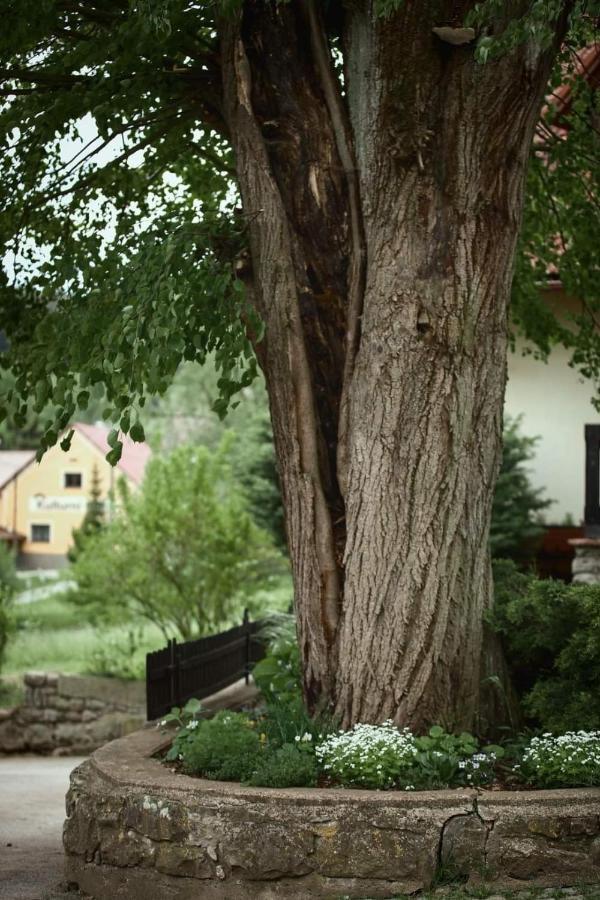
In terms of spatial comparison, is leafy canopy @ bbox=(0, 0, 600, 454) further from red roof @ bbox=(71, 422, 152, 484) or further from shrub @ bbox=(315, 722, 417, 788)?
red roof @ bbox=(71, 422, 152, 484)

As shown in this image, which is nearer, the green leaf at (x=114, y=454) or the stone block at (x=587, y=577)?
the green leaf at (x=114, y=454)

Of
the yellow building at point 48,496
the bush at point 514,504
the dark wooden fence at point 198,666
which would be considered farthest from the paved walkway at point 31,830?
the yellow building at point 48,496

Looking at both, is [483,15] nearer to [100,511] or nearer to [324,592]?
[324,592]

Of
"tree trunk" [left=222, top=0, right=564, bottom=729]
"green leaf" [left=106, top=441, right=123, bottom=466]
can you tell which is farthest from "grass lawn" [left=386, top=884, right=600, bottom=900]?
"green leaf" [left=106, top=441, right=123, bottom=466]

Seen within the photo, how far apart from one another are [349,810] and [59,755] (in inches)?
455

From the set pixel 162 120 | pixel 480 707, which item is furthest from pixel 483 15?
pixel 480 707

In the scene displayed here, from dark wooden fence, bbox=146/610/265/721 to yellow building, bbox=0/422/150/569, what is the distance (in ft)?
114

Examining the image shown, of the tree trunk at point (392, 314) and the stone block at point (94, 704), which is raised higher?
the tree trunk at point (392, 314)

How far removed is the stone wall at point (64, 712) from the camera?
1680 centimetres

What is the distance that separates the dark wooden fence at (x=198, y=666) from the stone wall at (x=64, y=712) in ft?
17.6

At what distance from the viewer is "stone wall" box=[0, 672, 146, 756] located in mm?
16797

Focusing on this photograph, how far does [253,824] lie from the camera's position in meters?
6.04

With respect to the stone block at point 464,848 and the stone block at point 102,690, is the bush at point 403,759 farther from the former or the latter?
the stone block at point 102,690

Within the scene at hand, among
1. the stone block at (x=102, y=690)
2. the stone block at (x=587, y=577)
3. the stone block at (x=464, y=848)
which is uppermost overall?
the stone block at (x=587, y=577)
